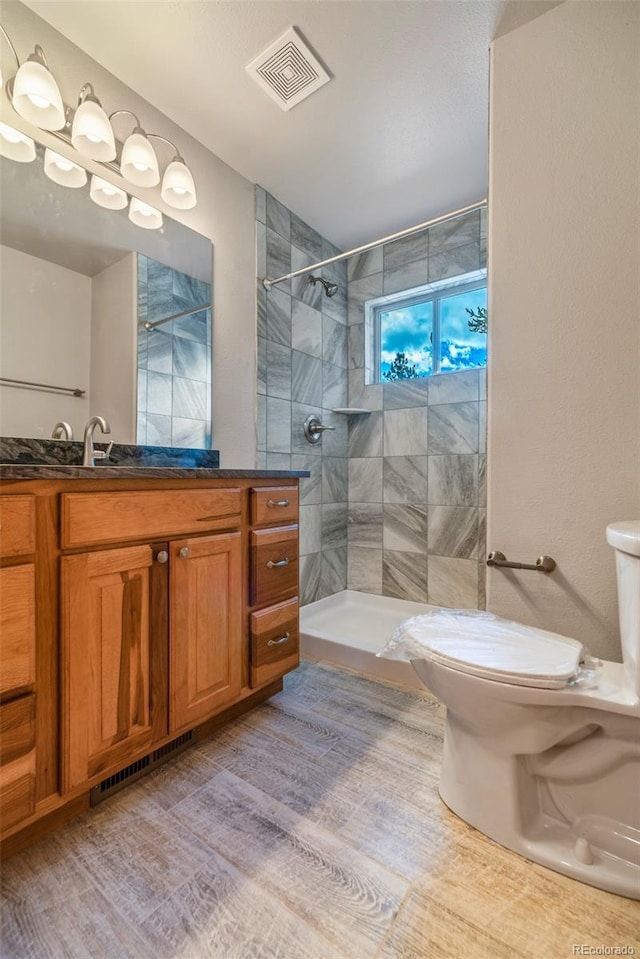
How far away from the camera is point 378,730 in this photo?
1.44 meters

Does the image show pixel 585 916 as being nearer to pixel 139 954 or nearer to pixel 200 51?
pixel 139 954

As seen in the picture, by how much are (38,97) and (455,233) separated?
200 centimetres

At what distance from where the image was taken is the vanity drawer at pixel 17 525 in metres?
0.85

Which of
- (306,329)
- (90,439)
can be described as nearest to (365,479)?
(306,329)

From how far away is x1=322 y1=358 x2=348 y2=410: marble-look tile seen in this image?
8.62 ft

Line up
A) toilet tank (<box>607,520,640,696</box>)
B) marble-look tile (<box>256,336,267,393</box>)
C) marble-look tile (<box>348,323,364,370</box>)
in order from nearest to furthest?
toilet tank (<box>607,520,640,696</box>)
marble-look tile (<box>256,336,267,393</box>)
marble-look tile (<box>348,323,364,370</box>)

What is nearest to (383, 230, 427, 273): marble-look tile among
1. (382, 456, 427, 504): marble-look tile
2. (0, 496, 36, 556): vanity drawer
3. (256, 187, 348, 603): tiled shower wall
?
(256, 187, 348, 603): tiled shower wall

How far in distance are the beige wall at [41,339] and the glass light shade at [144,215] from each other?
37 centimetres

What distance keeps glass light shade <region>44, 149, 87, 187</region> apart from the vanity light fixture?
6 cm

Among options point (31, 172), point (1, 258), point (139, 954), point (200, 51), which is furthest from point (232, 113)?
point (139, 954)

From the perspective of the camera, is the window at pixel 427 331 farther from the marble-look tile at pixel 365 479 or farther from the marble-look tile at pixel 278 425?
the marble-look tile at pixel 278 425

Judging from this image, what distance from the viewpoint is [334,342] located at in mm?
2711

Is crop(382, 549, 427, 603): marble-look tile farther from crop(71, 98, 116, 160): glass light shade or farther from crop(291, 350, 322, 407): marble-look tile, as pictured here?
crop(71, 98, 116, 160): glass light shade

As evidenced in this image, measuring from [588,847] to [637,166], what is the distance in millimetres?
1776
